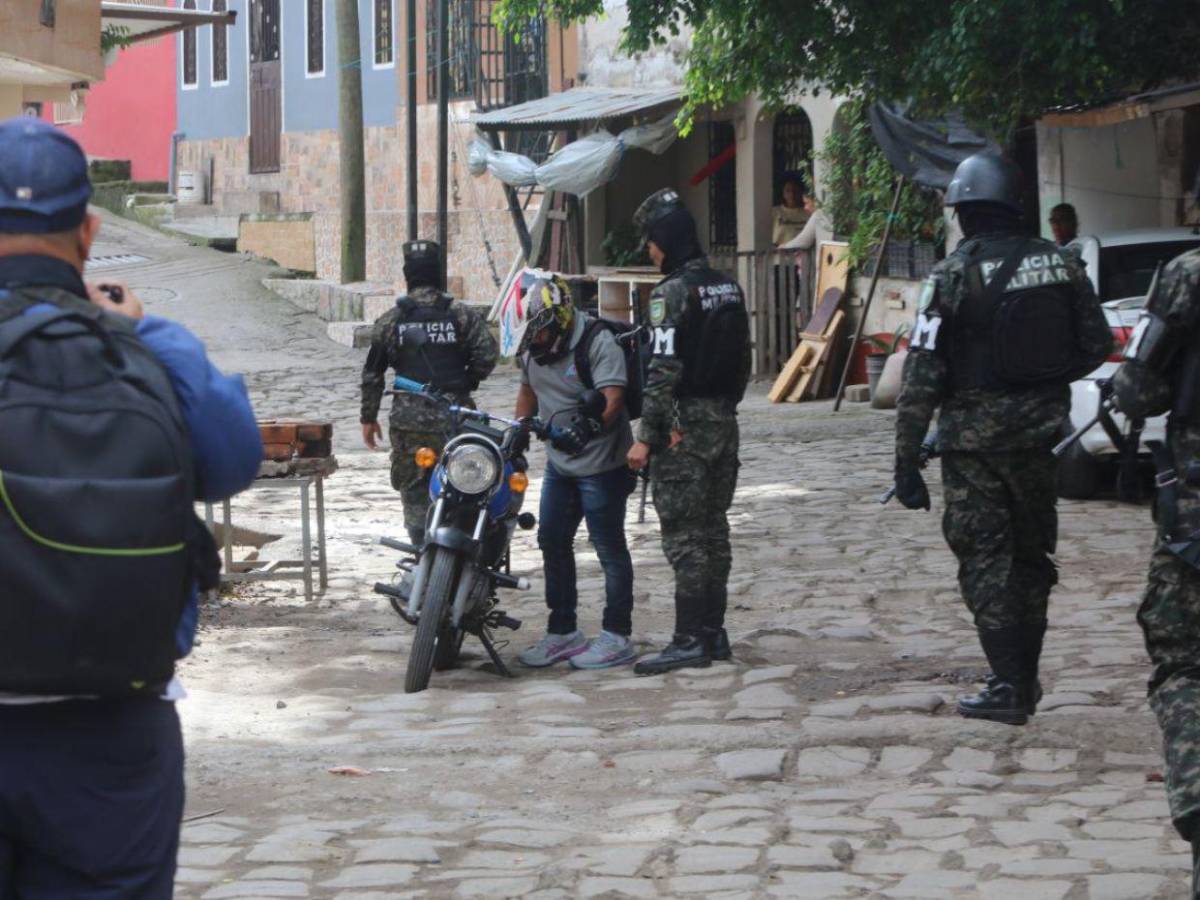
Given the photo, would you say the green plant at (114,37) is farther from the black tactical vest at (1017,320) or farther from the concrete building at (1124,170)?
the black tactical vest at (1017,320)

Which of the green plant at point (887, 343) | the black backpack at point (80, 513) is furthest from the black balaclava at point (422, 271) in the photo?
the green plant at point (887, 343)

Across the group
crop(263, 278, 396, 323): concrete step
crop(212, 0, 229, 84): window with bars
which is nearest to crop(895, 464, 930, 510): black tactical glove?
crop(263, 278, 396, 323): concrete step

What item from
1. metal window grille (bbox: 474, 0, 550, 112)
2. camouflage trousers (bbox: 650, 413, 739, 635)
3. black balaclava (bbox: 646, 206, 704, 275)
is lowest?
camouflage trousers (bbox: 650, 413, 739, 635)

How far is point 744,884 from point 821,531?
6.54 m

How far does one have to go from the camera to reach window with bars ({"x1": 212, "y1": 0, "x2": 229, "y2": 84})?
36.0m

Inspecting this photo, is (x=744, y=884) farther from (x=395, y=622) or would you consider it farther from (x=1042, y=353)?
(x=395, y=622)

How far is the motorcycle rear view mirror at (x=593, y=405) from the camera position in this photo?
759cm

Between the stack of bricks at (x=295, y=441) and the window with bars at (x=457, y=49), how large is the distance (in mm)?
19027

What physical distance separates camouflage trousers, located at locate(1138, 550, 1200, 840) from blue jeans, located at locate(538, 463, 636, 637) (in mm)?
Result: 3707

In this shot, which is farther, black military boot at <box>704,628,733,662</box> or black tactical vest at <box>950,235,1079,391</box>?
black military boot at <box>704,628,733,662</box>

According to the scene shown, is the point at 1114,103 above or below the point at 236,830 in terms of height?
above

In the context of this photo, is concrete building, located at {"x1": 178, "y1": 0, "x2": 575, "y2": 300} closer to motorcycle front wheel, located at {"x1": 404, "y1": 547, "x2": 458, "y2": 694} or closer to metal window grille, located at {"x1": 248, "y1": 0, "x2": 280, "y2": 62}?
metal window grille, located at {"x1": 248, "y1": 0, "x2": 280, "y2": 62}

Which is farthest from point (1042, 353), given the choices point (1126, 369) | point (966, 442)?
point (1126, 369)

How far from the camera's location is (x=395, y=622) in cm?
912
